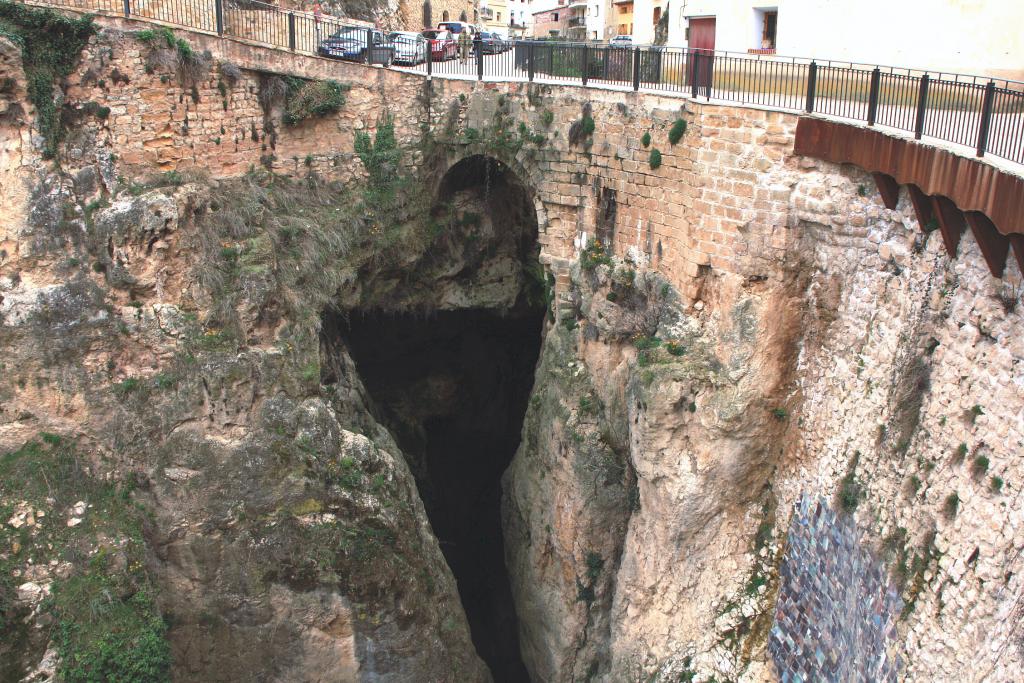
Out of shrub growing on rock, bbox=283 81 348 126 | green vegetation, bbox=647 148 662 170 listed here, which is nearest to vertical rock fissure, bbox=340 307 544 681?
shrub growing on rock, bbox=283 81 348 126

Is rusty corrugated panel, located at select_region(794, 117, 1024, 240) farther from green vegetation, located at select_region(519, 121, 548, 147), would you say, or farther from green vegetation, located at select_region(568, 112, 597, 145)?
green vegetation, located at select_region(519, 121, 548, 147)

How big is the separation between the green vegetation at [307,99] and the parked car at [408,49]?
1.54m

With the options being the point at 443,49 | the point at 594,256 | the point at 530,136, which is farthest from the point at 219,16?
the point at 594,256

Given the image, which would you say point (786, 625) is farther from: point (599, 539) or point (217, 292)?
point (217, 292)

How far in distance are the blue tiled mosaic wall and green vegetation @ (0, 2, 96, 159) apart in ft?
40.6

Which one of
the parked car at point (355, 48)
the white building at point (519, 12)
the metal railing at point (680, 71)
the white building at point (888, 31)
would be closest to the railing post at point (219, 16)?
the metal railing at point (680, 71)

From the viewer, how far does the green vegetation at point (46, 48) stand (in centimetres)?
1416

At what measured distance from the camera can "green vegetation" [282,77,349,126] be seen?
16.7 meters

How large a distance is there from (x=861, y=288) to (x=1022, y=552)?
401cm

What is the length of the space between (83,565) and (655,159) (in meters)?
10.4

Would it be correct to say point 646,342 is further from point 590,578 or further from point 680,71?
point 590,578

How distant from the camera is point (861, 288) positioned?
1128 centimetres

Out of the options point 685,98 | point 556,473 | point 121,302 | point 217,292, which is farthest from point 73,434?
point 685,98

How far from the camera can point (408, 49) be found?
17812mm
